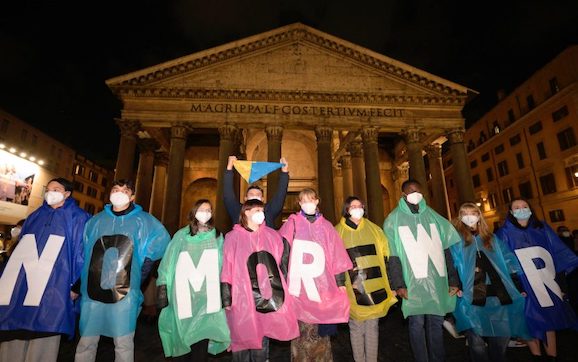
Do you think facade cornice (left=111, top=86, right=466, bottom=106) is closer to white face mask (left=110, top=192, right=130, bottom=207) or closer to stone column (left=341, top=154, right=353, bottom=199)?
stone column (left=341, top=154, right=353, bottom=199)

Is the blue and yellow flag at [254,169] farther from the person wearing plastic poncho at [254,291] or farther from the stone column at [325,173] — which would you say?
the stone column at [325,173]

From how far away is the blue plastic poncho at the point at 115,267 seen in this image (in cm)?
319

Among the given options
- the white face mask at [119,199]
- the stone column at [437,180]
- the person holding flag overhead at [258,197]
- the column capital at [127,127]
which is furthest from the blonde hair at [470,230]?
the column capital at [127,127]

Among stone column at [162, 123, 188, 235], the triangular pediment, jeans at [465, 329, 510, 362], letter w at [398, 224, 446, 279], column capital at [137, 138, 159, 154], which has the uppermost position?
the triangular pediment

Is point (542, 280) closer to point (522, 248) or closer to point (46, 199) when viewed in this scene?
point (522, 248)

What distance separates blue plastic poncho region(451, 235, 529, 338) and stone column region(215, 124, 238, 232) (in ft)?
36.0

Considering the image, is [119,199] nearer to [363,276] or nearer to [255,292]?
[255,292]

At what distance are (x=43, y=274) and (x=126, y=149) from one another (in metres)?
12.8

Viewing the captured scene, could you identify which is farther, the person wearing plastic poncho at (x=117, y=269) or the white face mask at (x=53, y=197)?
the white face mask at (x=53, y=197)

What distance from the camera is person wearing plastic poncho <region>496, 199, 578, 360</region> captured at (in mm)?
3914

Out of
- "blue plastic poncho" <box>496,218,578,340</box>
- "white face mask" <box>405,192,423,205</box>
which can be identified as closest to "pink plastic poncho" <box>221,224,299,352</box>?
"white face mask" <box>405,192,423,205</box>

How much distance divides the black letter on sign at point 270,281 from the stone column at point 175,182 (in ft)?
35.4

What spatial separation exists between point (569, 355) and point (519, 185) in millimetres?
32546

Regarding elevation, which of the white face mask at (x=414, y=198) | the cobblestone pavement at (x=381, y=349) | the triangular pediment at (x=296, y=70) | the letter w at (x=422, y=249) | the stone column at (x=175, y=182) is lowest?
the cobblestone pavement at (x=381, y=349)
